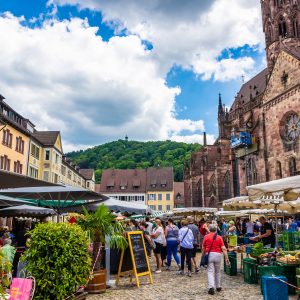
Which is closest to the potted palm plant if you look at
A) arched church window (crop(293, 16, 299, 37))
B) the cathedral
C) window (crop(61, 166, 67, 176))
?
the cathedral

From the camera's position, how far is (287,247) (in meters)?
15.8

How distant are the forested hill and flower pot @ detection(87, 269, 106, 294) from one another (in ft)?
294

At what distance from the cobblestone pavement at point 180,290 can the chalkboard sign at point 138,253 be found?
19.9 inches

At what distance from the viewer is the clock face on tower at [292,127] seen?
1467 inches

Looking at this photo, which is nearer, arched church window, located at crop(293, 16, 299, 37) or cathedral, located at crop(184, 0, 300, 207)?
cathedral, located at crop(184, 0, 300, 207)

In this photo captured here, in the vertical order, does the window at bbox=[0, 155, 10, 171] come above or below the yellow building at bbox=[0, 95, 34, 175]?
below

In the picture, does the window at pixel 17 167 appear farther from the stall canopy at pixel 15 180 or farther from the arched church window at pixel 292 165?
the stall canopy at pixel 15 180

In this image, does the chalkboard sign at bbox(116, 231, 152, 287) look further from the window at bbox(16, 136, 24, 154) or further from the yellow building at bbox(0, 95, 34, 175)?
the window at bbox(16, 136, 24, 154)

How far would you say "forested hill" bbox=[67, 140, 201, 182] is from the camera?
4114 inches

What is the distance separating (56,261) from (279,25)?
51592 mm

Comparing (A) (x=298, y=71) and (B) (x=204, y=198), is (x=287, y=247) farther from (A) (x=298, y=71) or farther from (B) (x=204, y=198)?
(B) (x=204, y=198)

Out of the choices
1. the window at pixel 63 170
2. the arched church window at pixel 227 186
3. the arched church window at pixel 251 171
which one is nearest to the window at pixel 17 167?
the window at pixel 63 170

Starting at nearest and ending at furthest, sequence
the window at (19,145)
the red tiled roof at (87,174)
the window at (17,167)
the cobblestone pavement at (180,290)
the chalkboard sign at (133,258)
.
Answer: the cobblestone pavement at (180,290) → the chalkboard sign at (133,258) → the window at (17,167) → the window at (19,145) → the red tiled roof at (87,174)

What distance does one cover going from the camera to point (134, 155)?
112 meters
